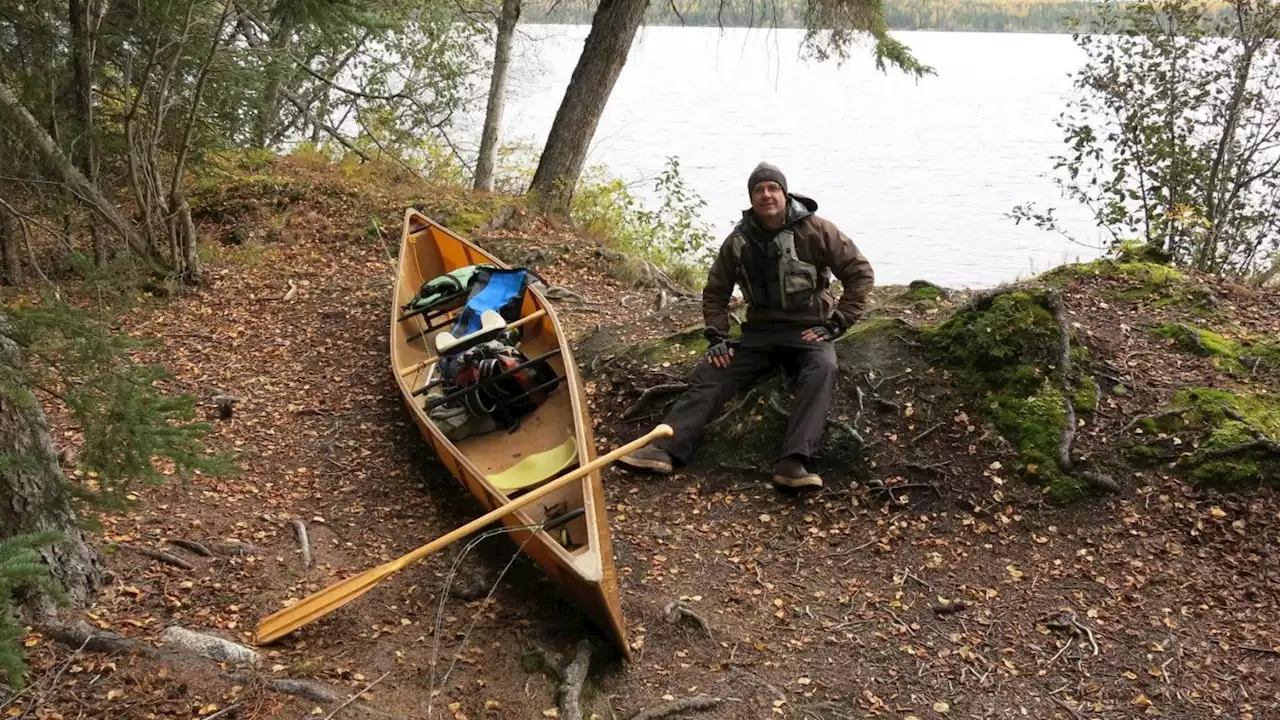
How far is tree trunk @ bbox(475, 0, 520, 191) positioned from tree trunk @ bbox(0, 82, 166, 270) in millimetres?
4485

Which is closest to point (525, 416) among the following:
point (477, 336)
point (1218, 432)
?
point (477, 336)

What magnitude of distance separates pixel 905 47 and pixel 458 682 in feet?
27.8

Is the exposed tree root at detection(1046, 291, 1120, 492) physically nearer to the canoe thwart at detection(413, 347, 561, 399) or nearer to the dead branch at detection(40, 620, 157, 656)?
the canoe thwart at detection(413, 347, 561, 399)

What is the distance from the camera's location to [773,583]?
380 cm

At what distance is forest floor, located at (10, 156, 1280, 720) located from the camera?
3.02 metres

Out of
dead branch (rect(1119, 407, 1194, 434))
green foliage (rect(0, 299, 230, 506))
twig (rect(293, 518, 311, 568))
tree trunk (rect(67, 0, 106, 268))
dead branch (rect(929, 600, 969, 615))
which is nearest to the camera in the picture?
green foliage (rect(0, 299, 230, 506))

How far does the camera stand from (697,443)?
15.6 ft

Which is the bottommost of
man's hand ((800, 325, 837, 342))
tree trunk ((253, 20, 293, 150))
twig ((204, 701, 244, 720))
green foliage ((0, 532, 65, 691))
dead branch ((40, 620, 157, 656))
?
twig ((204, 701, 244, 720))

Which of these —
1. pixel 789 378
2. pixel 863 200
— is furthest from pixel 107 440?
pixel 863 200

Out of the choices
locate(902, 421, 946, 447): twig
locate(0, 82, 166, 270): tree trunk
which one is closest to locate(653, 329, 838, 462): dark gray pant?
locate(902, 421, 946, 447): twig

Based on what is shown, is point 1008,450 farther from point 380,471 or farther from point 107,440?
point 107,440

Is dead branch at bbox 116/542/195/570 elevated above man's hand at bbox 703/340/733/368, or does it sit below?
below

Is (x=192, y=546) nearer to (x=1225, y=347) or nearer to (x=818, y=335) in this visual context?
(x=818, y=335)

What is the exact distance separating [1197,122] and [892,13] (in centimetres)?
919
